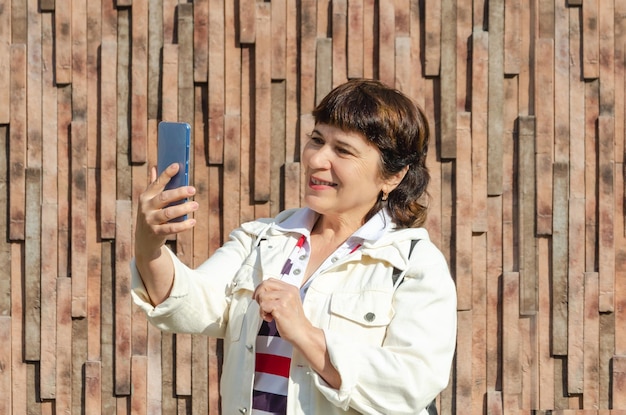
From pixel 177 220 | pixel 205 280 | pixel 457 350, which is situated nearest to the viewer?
pixel 177 220

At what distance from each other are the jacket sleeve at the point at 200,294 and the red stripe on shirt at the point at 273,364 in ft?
0.54

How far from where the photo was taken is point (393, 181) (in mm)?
2242

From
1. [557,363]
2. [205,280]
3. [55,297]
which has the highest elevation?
[205,280]

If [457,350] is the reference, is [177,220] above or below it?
above

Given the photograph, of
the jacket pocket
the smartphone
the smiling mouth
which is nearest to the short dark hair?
the smiling mouth

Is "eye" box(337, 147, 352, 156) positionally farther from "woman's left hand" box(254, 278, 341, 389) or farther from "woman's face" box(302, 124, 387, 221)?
"woman's left hand" box(254, 278, 341, 389)

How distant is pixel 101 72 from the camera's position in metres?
3.85

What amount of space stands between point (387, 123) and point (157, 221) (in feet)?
1.88

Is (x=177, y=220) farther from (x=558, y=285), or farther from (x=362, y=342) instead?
(x=558, y=285)

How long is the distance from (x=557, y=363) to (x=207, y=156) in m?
1.62

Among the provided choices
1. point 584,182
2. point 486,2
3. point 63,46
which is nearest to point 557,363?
point 584,182

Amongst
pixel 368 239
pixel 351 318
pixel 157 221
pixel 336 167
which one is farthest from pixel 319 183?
pixel 157 221

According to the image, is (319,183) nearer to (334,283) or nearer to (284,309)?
(334,283)

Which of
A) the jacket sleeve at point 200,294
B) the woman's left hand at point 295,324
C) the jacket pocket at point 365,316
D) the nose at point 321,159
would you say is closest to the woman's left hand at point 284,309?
the woman's left hand at point 295,324
